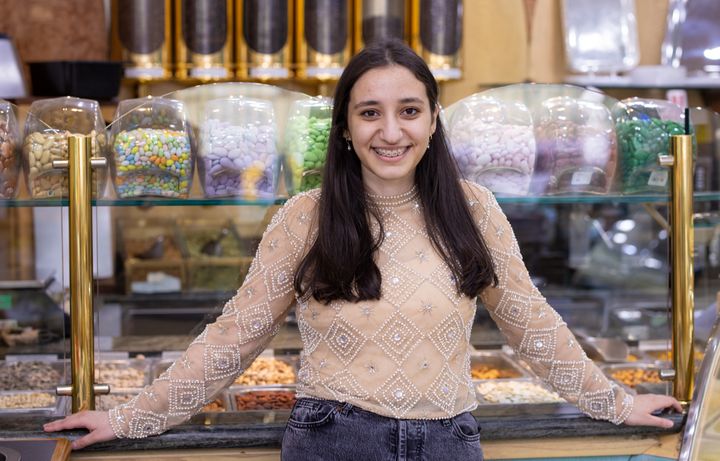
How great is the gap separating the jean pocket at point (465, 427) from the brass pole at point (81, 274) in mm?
748

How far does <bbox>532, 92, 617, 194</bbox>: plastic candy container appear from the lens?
7.19ft

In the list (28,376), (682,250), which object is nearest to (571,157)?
(682,250)

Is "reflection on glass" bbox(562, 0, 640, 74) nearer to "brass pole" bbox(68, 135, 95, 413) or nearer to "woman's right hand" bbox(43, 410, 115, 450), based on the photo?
"brass pole" bbox(68, 135, 95, 413)

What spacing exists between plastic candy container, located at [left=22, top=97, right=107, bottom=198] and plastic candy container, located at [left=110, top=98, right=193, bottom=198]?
42mm

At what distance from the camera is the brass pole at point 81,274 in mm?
1944

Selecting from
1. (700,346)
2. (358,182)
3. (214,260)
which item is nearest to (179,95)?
(358,182)

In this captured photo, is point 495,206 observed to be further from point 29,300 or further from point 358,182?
point 29,300

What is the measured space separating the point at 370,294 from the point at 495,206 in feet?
1.02

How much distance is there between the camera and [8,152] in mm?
1980

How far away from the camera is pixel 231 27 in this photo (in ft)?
12.3

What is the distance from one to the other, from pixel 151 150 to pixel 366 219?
1.71 feet

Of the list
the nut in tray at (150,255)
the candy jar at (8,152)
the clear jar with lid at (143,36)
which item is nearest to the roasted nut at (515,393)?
the candy jar at (8,152)

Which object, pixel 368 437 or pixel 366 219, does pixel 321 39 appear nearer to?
pixel 366 219

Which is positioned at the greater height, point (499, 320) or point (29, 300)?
point (499, 320)
